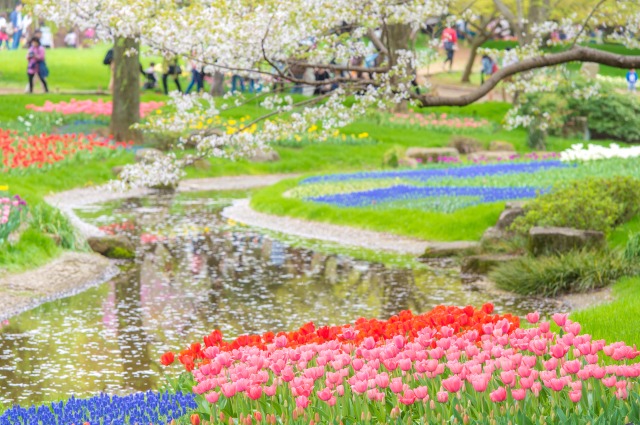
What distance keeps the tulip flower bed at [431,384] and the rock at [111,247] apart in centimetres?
1086

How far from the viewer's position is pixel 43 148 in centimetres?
2942

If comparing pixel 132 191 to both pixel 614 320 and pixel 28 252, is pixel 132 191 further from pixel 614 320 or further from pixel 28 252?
pixel 614 320

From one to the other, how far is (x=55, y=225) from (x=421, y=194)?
869 centimetres

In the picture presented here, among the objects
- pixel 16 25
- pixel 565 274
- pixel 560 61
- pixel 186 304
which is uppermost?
pixel 560 61

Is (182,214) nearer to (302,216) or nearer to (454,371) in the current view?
(302,216)

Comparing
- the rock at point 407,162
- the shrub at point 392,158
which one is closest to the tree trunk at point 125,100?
the shrub at point 392,158

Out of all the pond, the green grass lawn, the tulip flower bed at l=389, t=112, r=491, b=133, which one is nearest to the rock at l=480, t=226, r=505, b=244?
the pond

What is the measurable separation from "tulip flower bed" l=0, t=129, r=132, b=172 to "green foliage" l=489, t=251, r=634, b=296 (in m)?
14.9

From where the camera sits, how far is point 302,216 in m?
22.9

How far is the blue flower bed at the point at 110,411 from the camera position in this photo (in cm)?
666

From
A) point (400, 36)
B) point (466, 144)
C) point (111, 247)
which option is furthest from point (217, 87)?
point (111, 247)

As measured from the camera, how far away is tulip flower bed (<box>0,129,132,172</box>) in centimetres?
2688

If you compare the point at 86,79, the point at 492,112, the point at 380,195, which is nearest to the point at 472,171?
the point at 380,195

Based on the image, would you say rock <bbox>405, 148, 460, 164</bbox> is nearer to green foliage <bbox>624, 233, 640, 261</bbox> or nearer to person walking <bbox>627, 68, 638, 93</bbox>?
person walking <bbox>627, 68, 638, 93</bbox>
